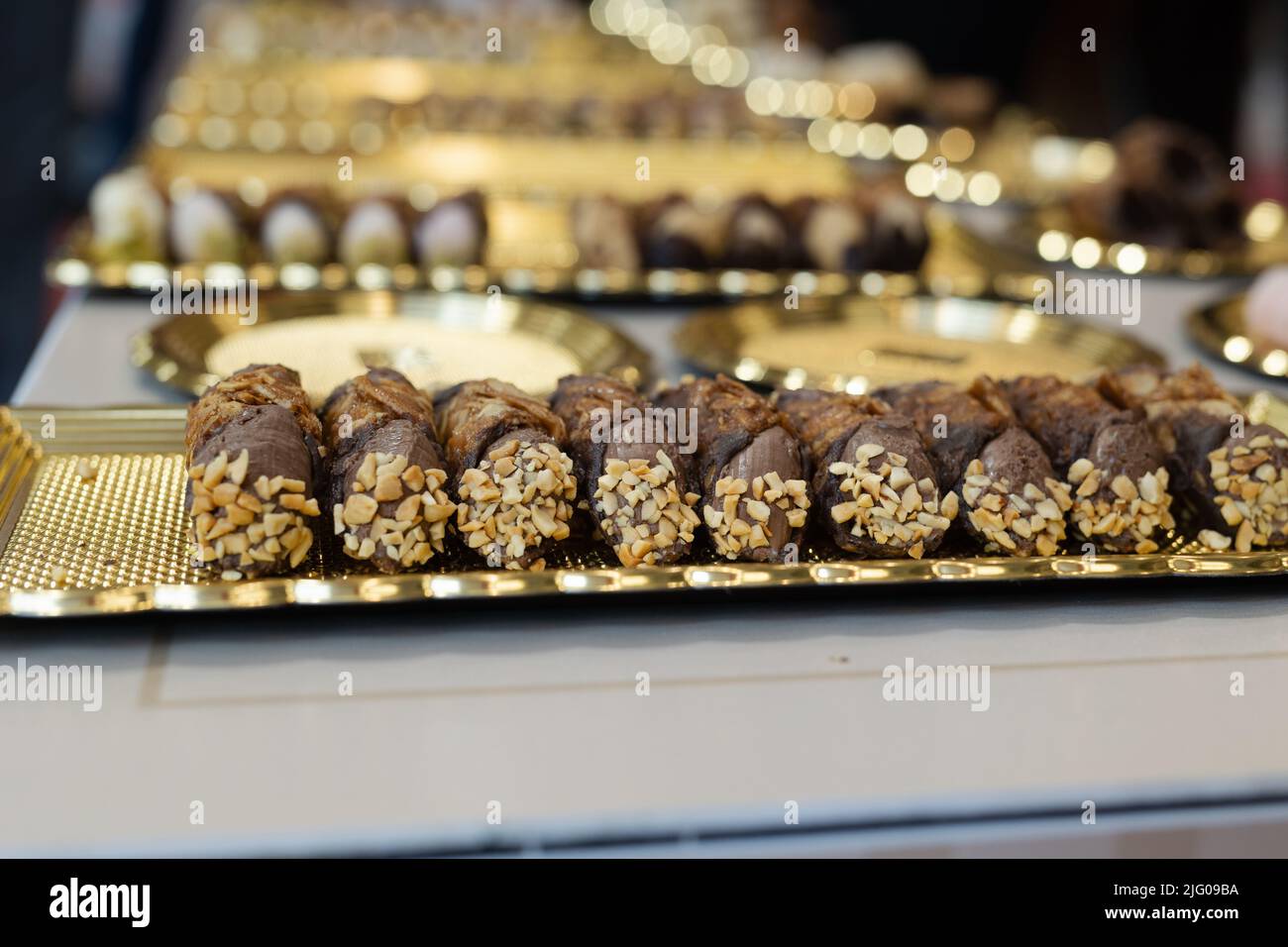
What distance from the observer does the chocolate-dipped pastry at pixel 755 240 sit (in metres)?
2.84

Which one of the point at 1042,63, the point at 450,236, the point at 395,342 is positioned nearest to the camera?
the point at 395,342

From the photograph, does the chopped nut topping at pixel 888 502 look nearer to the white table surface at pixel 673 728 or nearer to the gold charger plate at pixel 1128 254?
the white table surface at pixel 673 728

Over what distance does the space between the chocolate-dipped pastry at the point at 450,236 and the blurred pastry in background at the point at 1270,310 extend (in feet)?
5.27

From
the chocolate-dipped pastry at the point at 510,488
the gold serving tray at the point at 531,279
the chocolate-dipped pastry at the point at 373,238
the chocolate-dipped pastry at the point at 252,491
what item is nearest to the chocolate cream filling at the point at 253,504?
the chocolate-dipped pastry at the point at 252,491

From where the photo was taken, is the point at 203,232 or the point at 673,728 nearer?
the point at 673,728

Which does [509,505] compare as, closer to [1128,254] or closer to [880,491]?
[880,491]

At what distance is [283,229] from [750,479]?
1620 mm

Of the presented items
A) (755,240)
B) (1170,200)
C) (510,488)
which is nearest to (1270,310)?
(1170,200)

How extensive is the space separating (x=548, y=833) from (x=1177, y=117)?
6211mm

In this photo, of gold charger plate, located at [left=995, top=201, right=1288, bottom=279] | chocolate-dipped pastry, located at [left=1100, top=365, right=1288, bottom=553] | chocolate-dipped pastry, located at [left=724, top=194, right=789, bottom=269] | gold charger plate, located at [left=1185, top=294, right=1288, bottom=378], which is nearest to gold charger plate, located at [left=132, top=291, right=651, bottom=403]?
chocolate-dipped pastry, located at [left=724, top=194, right=789, bottom=269]

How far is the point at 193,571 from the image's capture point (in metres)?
1.45

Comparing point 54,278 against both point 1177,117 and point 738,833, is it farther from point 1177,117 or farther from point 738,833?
point 1177,117

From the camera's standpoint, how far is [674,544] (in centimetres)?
148

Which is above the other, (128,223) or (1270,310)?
(128,223)
